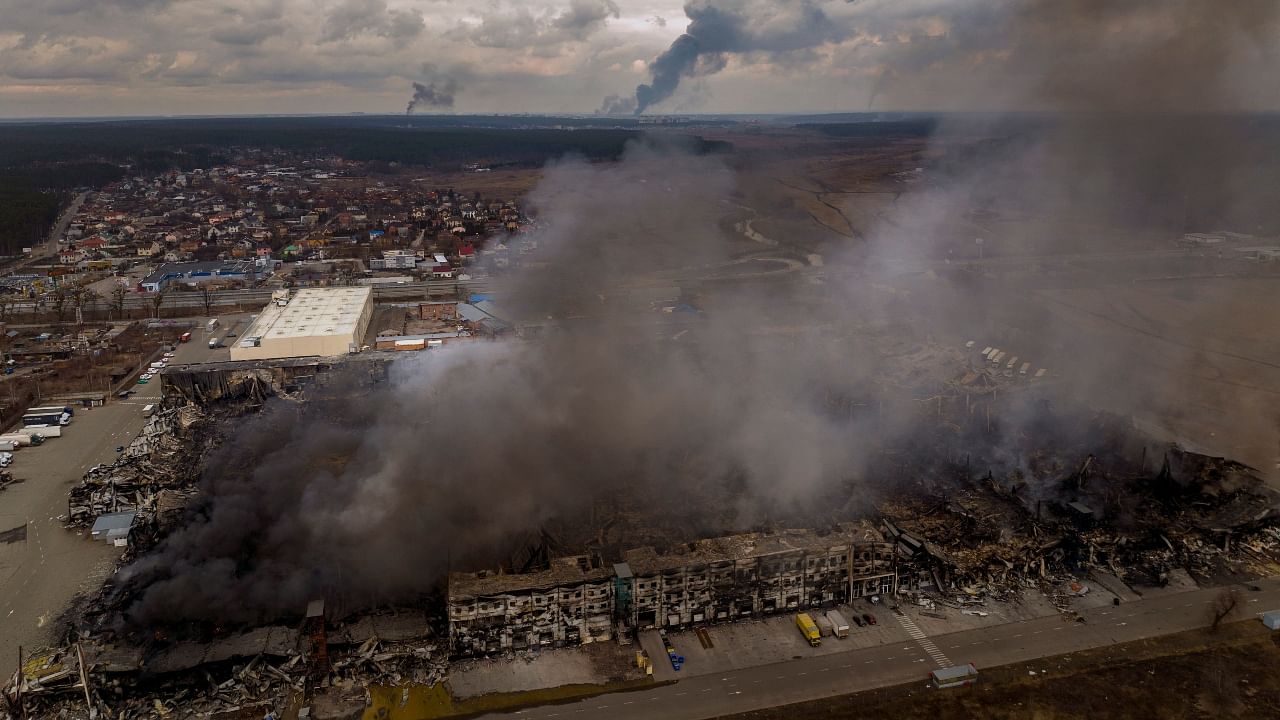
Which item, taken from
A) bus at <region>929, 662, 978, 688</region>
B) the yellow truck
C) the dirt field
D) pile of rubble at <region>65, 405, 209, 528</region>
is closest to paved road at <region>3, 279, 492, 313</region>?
pile of rubble at <region>65, 405, 209, 528</region>

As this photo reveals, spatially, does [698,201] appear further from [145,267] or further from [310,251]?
[145,267]

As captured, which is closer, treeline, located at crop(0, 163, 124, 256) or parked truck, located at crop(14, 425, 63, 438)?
parked truck, located at crop(14, 425, 63, 438)

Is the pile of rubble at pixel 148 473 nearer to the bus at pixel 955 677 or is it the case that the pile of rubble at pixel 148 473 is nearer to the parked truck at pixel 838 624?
the parked truck at pixel 838 624

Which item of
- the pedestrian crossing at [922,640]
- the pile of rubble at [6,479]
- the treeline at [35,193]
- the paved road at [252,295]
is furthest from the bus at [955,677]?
the treeline at [35,193]

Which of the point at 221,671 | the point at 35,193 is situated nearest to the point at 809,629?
the point at 221,671

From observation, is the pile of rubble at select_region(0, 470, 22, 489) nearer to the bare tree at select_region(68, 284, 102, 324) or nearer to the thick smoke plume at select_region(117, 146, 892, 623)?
the thick smoke plume at select_region(117, 146, 892, 623)

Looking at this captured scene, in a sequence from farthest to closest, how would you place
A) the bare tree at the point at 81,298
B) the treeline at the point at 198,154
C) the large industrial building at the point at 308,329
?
the treeline at the point at 198,154 → the bare tree at the point at 81,298 → the large industrial building at the point at 308,329

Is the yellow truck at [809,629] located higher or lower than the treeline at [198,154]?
lower
